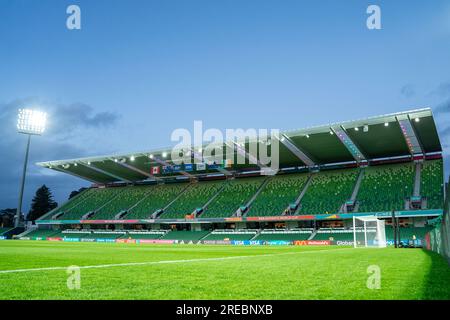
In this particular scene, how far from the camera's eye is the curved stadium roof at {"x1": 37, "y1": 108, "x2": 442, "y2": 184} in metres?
39.6

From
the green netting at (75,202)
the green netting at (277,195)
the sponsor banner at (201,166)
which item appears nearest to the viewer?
the green netting at (277,195)

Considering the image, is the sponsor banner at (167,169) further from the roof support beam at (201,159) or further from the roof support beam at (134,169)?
the roof support beam at (201,159)

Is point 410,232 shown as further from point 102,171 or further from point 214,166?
point 102,171

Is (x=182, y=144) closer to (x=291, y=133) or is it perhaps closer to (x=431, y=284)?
(x=291, y=133)

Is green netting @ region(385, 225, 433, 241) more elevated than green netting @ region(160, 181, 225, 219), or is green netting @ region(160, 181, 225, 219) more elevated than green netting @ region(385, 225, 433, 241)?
green netting @ region(160, 181, 225, 219)

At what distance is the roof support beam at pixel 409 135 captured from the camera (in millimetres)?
38100

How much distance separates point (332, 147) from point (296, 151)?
4760mm

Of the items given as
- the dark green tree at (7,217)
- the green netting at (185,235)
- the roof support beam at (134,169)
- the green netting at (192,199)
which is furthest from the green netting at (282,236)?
the dark green tree at (7,217)

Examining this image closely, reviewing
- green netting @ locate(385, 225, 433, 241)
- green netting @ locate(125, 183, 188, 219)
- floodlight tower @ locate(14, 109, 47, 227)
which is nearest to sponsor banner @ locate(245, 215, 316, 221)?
green netting @ locate(385, 225, 433, 241)

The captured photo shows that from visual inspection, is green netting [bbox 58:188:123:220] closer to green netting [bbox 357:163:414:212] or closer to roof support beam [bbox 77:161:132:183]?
roof support beam [bbox 77:161:132:183]

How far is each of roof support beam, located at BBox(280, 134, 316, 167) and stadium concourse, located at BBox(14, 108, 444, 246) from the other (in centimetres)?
15

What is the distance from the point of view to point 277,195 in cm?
5456

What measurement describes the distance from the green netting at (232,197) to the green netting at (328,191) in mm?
9520

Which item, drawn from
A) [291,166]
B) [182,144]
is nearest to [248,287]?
[182,144]
